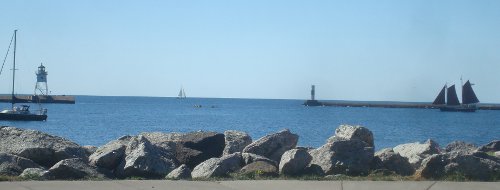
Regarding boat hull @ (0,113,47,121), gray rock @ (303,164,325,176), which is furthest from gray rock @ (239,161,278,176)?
boat hull @ (0,113,47,121)

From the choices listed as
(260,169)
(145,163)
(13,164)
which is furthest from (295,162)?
(13,164)

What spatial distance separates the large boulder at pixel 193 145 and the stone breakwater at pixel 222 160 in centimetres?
2

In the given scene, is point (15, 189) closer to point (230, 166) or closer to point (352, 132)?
point (230, 166)

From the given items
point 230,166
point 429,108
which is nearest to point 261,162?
point 230,166

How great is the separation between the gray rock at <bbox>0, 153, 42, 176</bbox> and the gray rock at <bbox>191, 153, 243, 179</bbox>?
306 centimetres

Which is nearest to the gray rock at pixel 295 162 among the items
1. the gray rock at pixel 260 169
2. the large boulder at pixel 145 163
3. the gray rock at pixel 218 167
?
the gray rock at pixel 260 169

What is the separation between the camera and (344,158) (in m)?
13.8

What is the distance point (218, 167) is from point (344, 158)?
2.26m

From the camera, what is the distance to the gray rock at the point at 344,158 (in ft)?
44.7

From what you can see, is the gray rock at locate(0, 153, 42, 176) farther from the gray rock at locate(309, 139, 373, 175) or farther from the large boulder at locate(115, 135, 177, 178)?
the gray rock at locate(309, 139, 373, 175)

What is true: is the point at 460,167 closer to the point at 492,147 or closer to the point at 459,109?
the point at 492,147

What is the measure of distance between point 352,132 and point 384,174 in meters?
2.93

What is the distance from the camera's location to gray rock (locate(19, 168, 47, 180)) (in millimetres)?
12328

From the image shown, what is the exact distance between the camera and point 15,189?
10750mm
